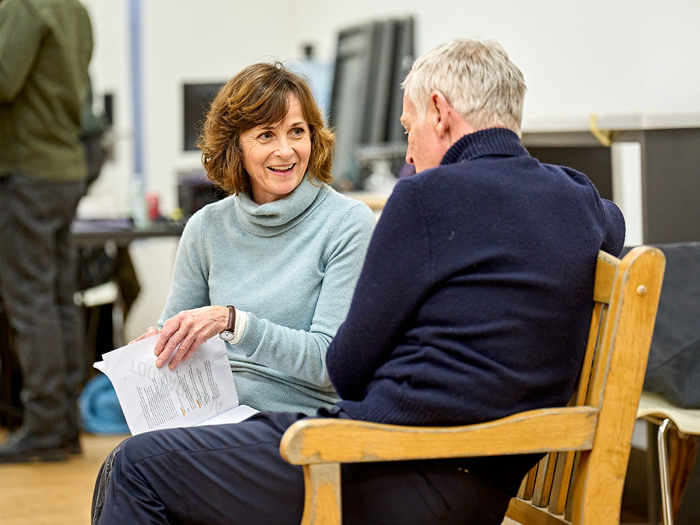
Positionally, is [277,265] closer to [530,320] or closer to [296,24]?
[530,320]

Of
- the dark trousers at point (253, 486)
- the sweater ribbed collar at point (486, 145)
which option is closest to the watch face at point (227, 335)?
the dark trousers at point (253, 486)

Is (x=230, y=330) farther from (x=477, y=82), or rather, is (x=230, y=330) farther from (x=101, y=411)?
(x=101, y=411)

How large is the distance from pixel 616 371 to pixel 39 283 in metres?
2.46

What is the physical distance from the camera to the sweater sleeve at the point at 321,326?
141cm

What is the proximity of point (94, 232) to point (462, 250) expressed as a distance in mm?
2870

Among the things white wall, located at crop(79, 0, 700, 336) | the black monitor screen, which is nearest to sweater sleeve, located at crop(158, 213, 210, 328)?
white wall, located at crop(79, 0, 700, 336)

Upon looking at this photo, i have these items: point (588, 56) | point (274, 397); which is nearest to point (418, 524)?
point (274, 397)

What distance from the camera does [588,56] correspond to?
3369mm

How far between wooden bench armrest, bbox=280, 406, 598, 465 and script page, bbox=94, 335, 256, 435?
0.42 metres

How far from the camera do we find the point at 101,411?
11.8 ft

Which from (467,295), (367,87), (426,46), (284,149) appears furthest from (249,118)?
(367,87)

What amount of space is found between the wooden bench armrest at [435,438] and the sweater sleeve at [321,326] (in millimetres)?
392

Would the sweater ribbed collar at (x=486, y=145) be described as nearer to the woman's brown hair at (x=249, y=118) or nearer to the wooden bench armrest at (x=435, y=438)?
the wooden bench armrest at (x=435, y=438)

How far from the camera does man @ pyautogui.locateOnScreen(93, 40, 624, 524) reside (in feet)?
Answer: 3.56
